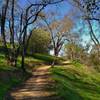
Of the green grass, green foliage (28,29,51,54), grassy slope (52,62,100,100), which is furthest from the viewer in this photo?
green foliage (28,29,51,54)

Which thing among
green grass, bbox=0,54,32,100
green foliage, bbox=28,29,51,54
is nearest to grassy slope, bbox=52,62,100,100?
green grass, bbox=0,54,32,100

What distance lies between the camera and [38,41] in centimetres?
8294

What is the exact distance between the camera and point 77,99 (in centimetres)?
2650

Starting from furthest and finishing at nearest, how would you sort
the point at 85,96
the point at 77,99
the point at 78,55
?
the point at 78,55, the point at 85,96, the point at 77,99

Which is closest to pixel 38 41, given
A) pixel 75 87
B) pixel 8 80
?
pixel 75 87

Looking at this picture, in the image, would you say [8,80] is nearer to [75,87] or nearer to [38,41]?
[75,87]

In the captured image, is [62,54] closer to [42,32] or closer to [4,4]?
[42,32]

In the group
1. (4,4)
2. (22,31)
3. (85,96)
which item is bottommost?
(85,96)

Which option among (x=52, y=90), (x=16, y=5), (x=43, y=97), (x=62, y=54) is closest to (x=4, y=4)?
(x=16, y=5)

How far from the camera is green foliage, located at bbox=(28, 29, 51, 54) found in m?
79.9

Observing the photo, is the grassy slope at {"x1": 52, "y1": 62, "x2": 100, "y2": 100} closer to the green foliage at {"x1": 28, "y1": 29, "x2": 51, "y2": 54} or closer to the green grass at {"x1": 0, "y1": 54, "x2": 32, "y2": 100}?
the green grass at {"x1": 0, "y1": 54, "x2": 32, "y2": 100}

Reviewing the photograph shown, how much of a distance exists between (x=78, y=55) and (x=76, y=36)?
17.3ft

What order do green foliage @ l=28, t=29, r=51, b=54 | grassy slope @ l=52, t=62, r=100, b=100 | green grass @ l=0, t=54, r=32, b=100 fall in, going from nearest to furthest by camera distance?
green grass @ l=0, t=54, r=32, b=100
grassy slope @ l=52, t=62, r=100, b=100
green foliage @ l=28, t=29, r=51, b=54

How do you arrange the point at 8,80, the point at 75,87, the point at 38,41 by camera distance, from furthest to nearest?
the point at 38,41 → the point at 75,87 → the point at 8,80
